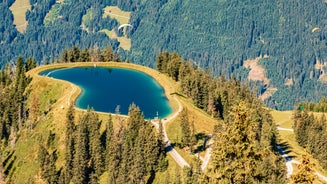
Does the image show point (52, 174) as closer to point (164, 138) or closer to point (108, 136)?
point (108, 136)

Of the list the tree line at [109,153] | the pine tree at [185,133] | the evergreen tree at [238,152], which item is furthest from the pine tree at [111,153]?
the evergreen tree at [238,152]

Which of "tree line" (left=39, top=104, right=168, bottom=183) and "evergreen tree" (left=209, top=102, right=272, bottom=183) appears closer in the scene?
"evergreen tree" (left=209, top=102, right=272, bottom=183)

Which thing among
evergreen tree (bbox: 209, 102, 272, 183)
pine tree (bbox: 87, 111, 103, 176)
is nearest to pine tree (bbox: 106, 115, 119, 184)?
pine tree (bbox: 87, 111, 103, 176)

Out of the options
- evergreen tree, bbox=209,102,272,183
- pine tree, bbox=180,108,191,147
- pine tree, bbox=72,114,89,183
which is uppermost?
evergreen tree, bbox=209,102,272,183

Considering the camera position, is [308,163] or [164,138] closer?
[308,163]

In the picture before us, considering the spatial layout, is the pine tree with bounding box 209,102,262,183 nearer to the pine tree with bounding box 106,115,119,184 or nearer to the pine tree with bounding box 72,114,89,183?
the pine tree with bounding box 106,115,119,184

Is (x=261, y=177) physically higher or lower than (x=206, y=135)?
higher

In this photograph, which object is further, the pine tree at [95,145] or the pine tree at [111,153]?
the pine tree at [95,145]

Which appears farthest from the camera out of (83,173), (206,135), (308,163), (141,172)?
(206,135)

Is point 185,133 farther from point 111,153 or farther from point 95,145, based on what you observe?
point 95,145

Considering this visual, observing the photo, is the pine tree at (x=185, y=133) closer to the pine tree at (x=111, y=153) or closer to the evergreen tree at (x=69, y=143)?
the pine tree at (x=111, y=153)

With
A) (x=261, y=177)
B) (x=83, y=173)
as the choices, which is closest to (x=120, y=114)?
(x=83, y=173)
